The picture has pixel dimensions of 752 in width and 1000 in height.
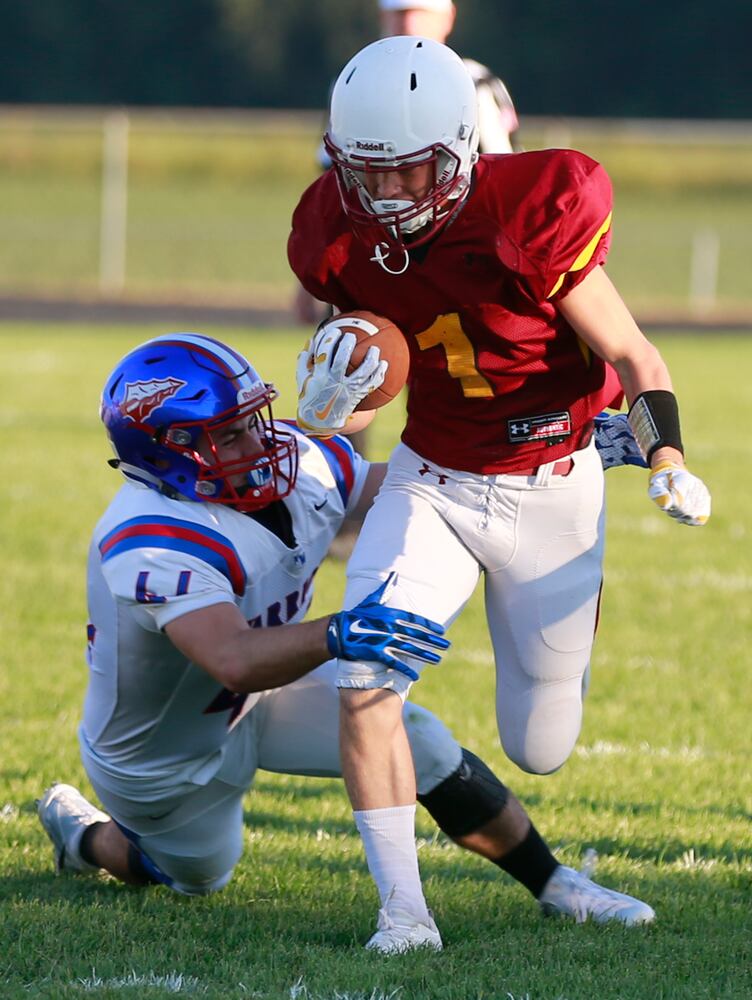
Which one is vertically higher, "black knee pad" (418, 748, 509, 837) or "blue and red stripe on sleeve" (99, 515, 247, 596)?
"blue and red stripe on sleeve" (99, 515, 247, 596)

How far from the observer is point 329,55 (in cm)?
3334

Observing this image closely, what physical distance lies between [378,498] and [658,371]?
2.17 ft

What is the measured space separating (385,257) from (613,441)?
80 cm

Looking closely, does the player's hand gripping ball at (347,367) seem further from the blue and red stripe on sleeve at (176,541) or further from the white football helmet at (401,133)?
the blue and red stripe on sleeve at (176,541)

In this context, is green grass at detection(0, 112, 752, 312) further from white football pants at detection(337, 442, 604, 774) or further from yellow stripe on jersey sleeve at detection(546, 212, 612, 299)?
yellow stripe on jersey sleeve at detection(546, 212, 612, 299)

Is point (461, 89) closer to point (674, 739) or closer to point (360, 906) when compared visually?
point (360, 906)

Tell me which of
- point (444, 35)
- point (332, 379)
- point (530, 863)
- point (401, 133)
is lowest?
point (530, 863)

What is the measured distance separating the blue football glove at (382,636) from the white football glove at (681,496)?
1.54ft

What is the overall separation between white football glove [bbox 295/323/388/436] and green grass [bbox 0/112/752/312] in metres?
17.8

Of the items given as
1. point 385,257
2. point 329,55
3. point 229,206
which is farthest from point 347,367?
point 329,55

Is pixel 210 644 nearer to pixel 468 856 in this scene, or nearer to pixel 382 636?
pixel 382 636

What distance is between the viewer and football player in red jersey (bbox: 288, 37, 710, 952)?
118 inches

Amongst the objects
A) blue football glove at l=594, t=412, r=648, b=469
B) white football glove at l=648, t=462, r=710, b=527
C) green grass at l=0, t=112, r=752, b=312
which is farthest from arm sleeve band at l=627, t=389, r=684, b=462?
green grass at l=0, t=112, r=752, b=312

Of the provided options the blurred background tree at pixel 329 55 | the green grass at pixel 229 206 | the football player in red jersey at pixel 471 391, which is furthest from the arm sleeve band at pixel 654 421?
the blurred background tree at pixel 329 55
